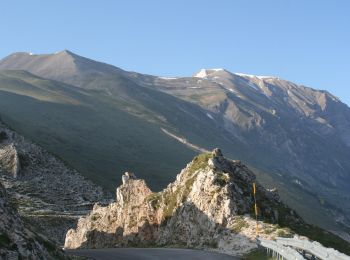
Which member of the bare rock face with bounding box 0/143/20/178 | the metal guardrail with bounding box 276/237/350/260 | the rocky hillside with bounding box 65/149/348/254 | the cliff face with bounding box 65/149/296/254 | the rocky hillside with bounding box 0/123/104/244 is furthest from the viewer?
the bare rock face with bounding box 0/143/20/178

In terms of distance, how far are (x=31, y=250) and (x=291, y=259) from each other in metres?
12.0

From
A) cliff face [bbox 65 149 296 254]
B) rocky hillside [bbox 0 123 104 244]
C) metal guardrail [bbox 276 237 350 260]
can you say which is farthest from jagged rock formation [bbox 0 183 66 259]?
rocky hillside [bbox 0 123 104 244]

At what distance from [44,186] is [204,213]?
206 ft

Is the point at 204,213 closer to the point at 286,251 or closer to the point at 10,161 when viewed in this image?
the point at 286,251

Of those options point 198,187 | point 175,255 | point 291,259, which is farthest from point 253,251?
point 198,187

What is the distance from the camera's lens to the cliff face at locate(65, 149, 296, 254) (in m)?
44.2

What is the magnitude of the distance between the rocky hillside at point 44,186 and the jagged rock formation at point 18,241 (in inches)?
2364

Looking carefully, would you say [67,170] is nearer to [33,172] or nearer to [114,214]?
[33,172]

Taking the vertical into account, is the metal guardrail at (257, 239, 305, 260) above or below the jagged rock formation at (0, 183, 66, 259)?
above

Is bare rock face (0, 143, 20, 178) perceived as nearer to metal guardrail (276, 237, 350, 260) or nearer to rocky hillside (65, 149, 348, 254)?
rocky hillside (65, 149, 348, 254)

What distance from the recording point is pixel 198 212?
50.4 m

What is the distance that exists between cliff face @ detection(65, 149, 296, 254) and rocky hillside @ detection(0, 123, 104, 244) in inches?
963

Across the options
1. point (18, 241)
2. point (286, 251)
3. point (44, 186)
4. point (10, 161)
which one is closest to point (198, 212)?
point (286, 251)

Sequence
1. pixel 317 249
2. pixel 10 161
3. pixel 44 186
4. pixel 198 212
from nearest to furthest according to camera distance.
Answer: pixel 317 249, pixel 198 212, pixel 44 186, pixel 10 161
